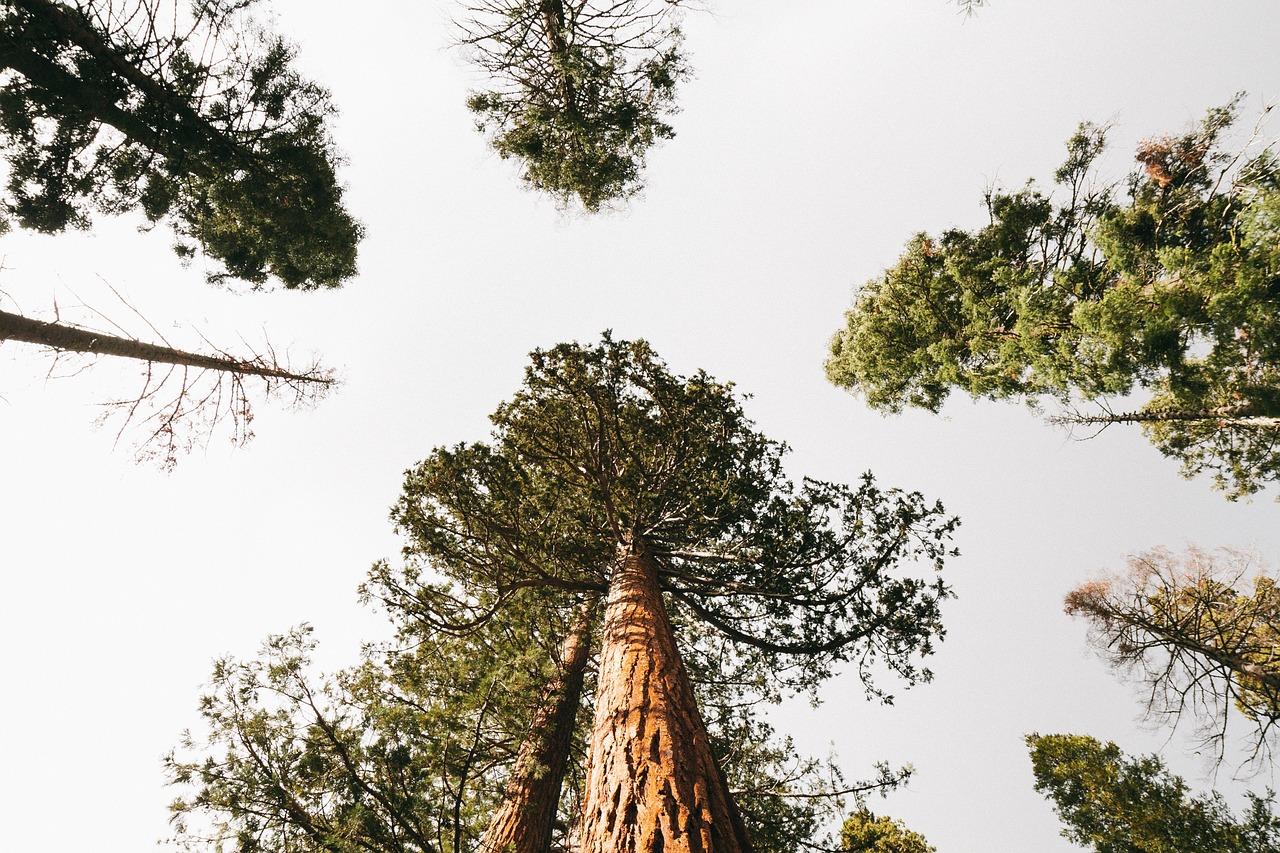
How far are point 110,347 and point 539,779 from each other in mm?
7435

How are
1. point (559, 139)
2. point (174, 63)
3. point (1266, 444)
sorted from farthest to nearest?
1. point (1266, 444)
2. point (559, 139)
3. point (174, 63)

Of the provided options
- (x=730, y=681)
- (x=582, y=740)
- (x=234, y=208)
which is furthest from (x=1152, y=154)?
(x=234, y=208)

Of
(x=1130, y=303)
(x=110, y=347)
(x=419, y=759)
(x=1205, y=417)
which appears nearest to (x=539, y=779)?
(x=419, y=759)

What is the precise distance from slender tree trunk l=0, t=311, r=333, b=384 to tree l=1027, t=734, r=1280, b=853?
1917 centimetres

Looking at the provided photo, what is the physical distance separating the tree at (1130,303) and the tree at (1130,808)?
675 cm

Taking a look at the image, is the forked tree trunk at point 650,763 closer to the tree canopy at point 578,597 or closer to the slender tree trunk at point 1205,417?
the tree canopy at point 578,597

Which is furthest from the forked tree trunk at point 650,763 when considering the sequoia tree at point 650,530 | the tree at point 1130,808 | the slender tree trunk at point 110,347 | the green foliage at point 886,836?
the tree at point 1130,808

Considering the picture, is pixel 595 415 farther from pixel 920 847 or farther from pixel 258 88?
pixel 920 847

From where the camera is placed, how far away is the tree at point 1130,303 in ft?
21.6

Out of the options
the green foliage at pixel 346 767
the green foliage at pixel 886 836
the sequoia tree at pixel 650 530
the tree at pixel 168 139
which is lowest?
the green foliage at pixel 346 767

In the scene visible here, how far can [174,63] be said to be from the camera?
683cm

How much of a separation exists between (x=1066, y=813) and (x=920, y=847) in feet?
14.2

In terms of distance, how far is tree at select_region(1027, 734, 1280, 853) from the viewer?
363 inches

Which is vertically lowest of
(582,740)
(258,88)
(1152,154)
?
(582,740)
